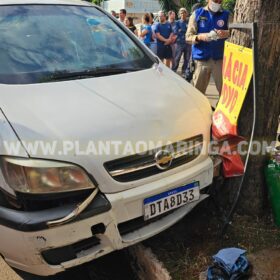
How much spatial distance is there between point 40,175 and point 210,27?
379 centimetres

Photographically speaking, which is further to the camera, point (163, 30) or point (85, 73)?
point (163, 30)

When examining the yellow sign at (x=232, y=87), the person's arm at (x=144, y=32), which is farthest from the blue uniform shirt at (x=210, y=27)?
the person's arm at (x=144, y=32)

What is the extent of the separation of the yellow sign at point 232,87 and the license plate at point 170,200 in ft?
1.59

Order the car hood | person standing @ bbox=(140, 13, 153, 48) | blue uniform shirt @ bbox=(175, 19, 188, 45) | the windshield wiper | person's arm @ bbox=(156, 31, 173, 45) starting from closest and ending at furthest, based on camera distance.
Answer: the car hood → the windshield wiper → person's arm @ bbox=(156, 31, 173, 45) → person standing @ bbox=(140, 13, 153, 48) → blue uniform shirt @ bbox=(175, 19, 188, 45)

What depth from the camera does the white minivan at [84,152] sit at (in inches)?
81.1

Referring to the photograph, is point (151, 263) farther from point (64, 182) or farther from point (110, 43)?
point (110, 43)

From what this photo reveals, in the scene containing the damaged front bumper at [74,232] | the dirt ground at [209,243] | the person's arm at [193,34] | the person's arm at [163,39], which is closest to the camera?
the damaged front bumper at [74,232]

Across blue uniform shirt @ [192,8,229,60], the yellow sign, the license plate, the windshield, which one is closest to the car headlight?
the license plate

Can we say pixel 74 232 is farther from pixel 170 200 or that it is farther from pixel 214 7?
pixel 214 7

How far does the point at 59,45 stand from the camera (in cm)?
301

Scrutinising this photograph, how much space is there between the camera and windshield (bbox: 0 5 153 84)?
271cm

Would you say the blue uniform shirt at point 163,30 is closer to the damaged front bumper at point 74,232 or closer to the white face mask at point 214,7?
the white face mask at point 214,7

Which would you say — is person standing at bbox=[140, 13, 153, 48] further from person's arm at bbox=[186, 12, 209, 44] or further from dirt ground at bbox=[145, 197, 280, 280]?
dirt ground at bbox=[145, 197, 280, 280]

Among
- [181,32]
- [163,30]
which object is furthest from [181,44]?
[163,30]
